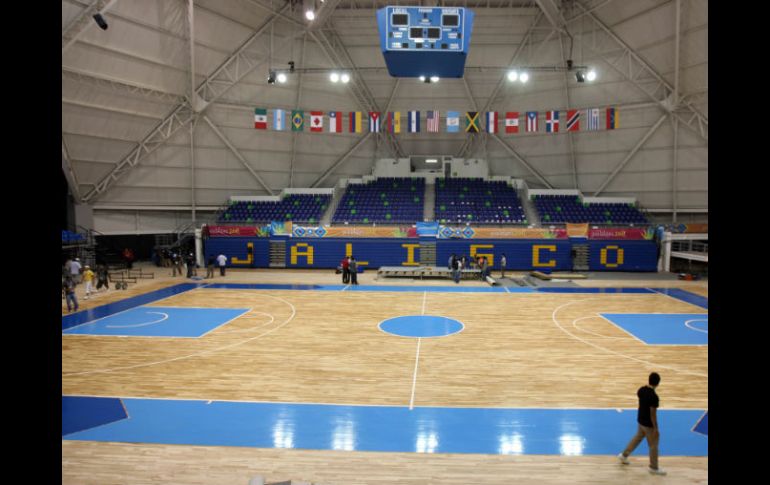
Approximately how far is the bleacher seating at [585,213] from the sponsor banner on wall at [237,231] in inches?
662

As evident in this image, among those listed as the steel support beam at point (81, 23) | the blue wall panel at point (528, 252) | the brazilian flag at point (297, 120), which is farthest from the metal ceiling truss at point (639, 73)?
the steel support beam at point (81, 23)

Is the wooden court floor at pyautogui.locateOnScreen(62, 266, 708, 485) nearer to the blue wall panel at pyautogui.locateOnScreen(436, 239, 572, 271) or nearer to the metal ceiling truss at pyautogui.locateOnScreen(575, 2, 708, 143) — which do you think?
the blue wall panel at pyautogui.locateOnScreen(436, 239, 572, 271)

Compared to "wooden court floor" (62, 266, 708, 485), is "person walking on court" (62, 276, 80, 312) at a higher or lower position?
higher

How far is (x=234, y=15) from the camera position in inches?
986

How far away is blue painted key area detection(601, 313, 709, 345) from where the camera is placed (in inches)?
471

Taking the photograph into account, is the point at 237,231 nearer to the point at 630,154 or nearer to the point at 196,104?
the point at 196,104

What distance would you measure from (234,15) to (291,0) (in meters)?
3.41

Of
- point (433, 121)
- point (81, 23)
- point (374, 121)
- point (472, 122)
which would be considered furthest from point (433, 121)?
point (81, 23)

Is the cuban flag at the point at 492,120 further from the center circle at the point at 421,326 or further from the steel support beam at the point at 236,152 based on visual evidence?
the steel support beam at the point at 236,152

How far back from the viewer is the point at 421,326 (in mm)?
13508

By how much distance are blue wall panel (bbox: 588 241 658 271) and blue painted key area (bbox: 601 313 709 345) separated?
10812mm

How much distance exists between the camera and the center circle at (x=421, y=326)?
41.8ft

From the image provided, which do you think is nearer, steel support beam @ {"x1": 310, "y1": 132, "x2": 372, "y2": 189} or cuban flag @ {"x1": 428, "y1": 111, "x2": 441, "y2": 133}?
cuban flag @ {"x1": 428, "y1": 111, "x2": 441, "y2": 133}

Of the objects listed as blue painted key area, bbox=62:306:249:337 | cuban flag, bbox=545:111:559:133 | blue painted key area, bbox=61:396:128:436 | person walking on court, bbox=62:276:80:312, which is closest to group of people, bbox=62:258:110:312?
person walking on court, bbox=62:276:80:312
